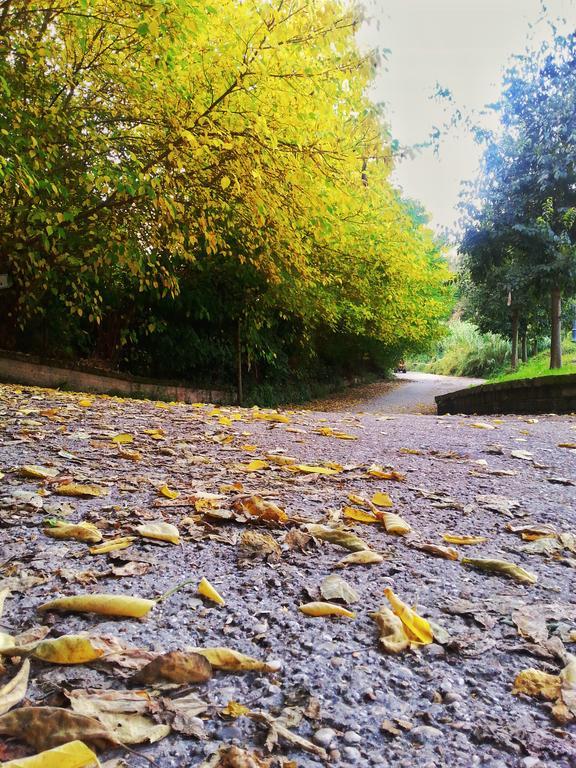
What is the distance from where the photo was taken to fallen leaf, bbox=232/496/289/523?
5.79 ft

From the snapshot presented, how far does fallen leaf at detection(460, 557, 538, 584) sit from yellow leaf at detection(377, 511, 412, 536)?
26 centimetres

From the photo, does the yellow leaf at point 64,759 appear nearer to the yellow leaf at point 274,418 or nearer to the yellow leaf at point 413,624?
the yellow leaf at point 413,624

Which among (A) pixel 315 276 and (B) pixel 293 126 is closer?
(B) pixel 293 126

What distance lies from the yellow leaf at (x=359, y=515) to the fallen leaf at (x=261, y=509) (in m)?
0.24

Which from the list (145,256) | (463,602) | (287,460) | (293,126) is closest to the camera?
(463,602)

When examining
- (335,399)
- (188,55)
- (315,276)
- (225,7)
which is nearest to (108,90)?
(188,55)

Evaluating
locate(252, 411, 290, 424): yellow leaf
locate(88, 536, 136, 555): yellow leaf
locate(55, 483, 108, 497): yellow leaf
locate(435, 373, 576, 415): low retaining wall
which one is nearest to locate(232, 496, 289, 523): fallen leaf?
locate(88, 536, 136, 555): yellow leaf

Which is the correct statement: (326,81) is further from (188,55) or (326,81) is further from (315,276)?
(315,276)

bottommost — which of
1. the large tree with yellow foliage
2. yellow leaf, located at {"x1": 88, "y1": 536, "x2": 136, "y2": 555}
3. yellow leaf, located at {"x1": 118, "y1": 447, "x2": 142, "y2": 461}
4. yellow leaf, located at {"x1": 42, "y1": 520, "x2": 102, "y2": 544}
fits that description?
yellow leaf, located at {"x1": 88, "y1": 536, "x2": 136, "y2": 555}

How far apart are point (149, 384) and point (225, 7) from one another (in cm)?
567

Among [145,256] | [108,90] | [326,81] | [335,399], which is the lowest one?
[335,399]

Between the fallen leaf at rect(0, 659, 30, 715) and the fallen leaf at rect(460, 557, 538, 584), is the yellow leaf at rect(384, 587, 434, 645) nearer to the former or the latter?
the fallen leaf at rect(460, 557, 538, 584)

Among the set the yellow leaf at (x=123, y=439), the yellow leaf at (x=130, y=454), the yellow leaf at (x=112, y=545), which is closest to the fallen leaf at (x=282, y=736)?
the yellow leaf at (x=112, y=545)

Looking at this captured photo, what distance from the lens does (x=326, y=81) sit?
14.9 ft
